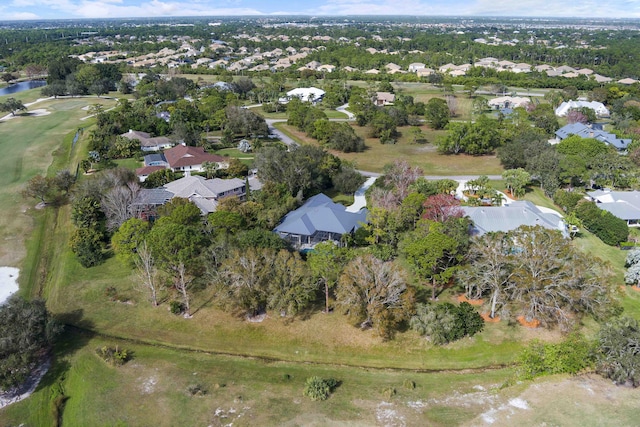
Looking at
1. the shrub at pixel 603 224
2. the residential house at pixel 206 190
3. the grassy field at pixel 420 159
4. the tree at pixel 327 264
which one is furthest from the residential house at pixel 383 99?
the tree at pixel 327 264

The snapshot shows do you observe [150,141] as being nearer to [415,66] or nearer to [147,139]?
[147,139]

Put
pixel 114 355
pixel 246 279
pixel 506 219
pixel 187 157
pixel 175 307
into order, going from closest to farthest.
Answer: pixel 114 355, pixel 246 279, pixel 175 307, pixel 506 219, pixel 187 157

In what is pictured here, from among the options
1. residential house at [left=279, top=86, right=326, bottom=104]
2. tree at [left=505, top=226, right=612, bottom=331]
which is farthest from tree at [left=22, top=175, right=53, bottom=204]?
residential house at [left=279, top=86, right=326, bottom=104]

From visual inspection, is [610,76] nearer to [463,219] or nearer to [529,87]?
[529,87]

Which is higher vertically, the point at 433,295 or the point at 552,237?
the point at 552,237

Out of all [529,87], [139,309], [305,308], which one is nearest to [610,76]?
[529,87]

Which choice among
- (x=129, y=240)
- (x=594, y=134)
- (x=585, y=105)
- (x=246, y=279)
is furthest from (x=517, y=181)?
(x=585, y=105)
